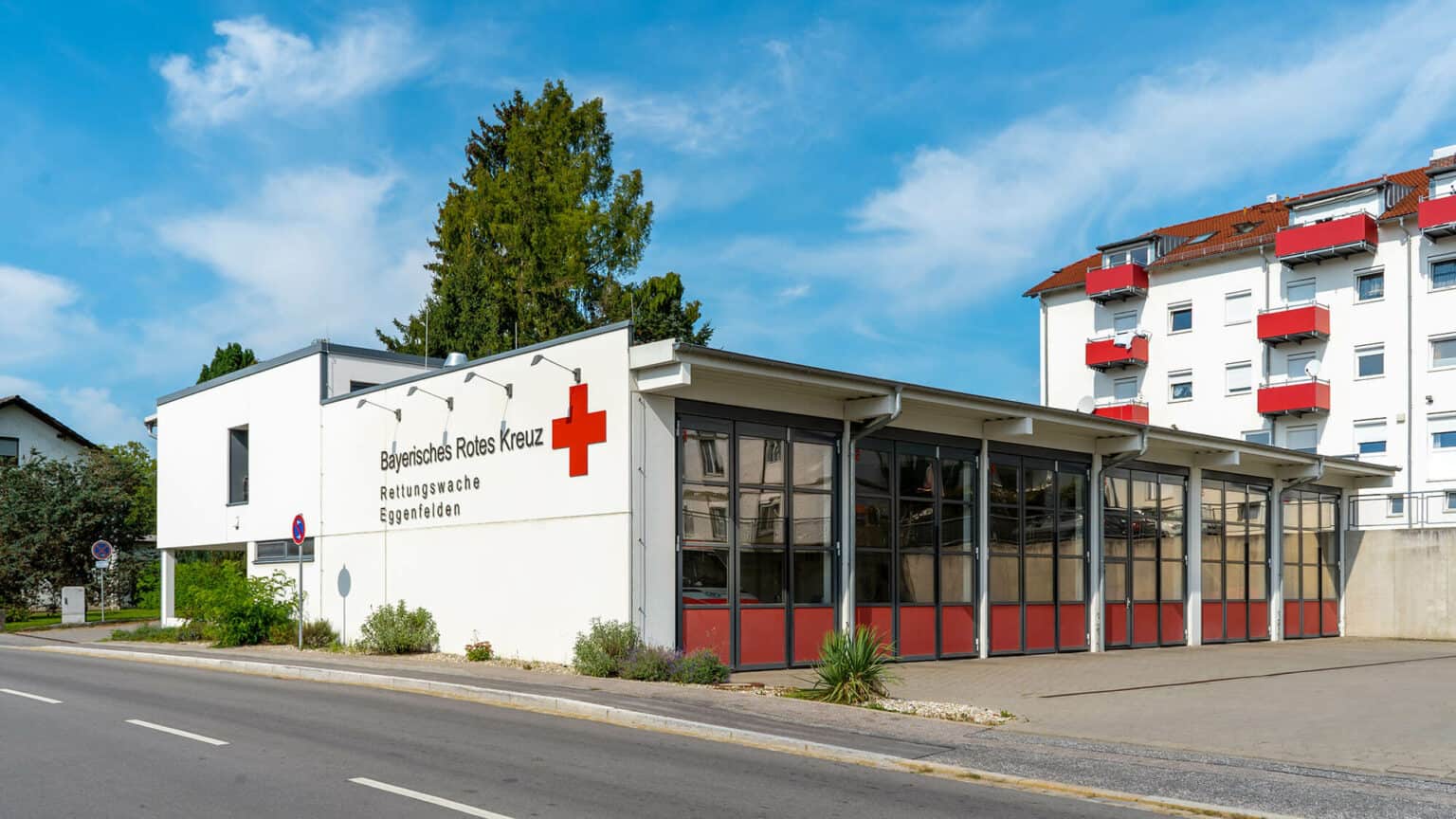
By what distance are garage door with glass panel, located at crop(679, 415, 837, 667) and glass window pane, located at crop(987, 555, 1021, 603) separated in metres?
4.54

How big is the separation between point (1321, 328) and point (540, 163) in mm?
30153

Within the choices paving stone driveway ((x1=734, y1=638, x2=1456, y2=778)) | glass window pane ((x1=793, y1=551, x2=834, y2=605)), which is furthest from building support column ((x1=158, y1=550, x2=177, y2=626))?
paving stone driveway ((x1=734, y1=638, x2=1456, y2=778))

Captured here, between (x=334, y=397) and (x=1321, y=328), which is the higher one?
(x=1321, y=328)

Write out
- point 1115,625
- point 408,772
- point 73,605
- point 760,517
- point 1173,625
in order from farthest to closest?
point 73,605
point 1173,625
point 1115,625
point 760,517
point 408,772

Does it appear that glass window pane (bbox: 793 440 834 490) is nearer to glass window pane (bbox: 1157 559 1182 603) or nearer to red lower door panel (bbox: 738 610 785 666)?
red lower door panel (bbox: 738 610 785 666)

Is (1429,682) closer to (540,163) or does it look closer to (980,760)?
(980,760)

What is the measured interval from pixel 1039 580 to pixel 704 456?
8955 mm

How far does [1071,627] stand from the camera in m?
24.6

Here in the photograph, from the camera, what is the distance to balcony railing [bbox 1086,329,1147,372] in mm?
52344

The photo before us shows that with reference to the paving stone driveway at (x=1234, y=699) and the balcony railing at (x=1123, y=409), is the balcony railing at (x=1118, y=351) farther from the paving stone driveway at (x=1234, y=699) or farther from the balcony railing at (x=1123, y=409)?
the paving stone driveway at (x=1234, y=699)

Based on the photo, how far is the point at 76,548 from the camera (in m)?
43.0

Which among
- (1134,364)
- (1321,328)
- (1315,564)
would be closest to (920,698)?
(1315,564)

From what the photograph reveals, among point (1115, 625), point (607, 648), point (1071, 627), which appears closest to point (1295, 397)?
point (1115, 625)

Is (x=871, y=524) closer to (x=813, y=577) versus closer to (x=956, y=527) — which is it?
(x=813, y=577)
